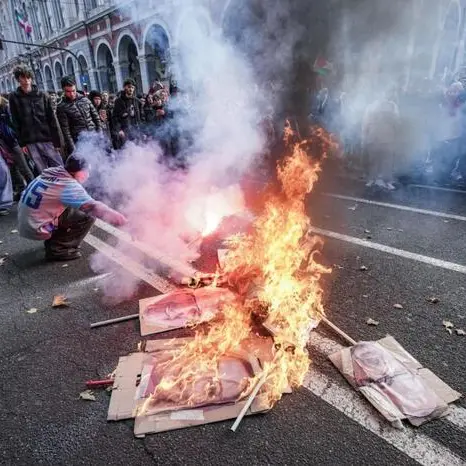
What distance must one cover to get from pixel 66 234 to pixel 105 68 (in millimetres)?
25396

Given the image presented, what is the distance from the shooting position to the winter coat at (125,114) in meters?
8.65

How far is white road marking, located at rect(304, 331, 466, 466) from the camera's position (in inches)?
80.4

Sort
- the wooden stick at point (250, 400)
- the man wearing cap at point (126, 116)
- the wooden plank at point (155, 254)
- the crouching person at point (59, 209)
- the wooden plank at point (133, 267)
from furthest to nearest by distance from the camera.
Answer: the man wearing cap at point (126, 116), the wooden plank at point (155, 254), the crouching person at point (59, 209), the wooden plank at point (133, 267), the wooden stick at point (250, 400)

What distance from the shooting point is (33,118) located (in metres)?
6.75

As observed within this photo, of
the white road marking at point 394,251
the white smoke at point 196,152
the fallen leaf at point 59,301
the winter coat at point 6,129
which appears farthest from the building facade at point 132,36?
the fallen leaf at point 59,301

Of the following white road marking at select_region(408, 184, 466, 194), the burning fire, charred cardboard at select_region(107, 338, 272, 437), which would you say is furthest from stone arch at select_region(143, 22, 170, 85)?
charred cardboard at select_region(107, 338, 272, 437)

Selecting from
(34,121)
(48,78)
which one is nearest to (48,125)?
(34,121)

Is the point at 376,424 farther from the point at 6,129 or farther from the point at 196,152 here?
the point at 6,129

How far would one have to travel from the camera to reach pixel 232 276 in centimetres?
366

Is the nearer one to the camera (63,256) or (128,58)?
(63,256)

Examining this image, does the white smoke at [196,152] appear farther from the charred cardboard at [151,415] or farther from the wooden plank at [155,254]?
the charred cardboard at [151,415]

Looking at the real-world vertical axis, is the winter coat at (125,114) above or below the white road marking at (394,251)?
above

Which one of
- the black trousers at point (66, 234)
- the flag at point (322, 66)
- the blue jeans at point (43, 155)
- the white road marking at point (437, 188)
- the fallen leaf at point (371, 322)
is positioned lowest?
the fallen leaf at point (371, 322)

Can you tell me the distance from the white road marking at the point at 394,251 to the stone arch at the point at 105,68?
81.5ft
